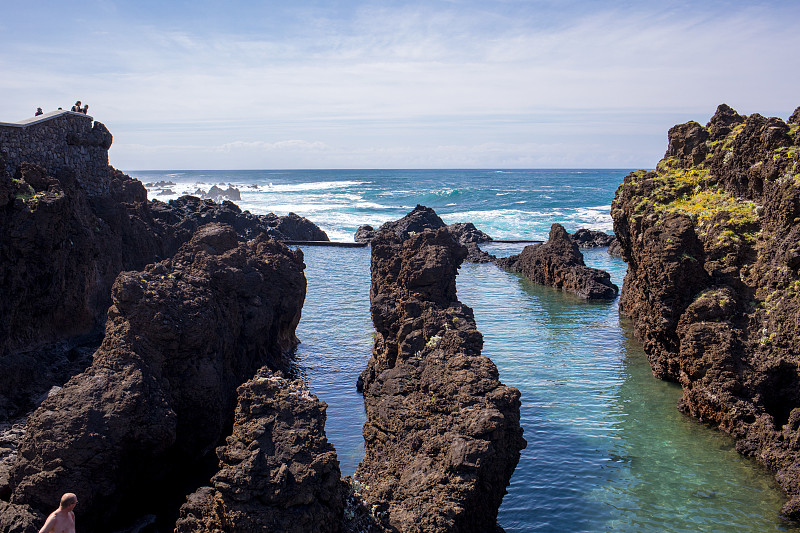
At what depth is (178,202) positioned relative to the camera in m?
39.5

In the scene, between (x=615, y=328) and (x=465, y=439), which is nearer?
(x=465, y=439)

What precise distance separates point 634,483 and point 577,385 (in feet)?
16.3

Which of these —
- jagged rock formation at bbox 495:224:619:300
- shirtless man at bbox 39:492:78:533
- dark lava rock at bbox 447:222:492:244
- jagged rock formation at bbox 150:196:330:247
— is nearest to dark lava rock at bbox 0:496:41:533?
shirtless man at bbox 39:492:78:533

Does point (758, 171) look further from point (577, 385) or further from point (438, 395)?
point (438, 395)

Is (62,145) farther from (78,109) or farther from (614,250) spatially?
(614,250)

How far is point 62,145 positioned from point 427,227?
27837mm

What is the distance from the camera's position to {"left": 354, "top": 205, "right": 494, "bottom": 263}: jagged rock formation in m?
39.0

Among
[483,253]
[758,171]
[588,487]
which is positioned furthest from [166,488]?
[483,253]

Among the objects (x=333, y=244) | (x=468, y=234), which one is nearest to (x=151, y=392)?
(x=333, y=244)

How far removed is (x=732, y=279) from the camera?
13.4 meters

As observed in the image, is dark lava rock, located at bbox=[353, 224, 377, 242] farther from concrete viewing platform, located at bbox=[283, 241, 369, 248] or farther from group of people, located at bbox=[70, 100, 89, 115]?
group of people, located at bbox=[70, 100, 89, 115]

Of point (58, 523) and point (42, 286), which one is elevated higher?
point (42, 286)

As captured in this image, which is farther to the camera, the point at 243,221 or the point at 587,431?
the point at 243,221

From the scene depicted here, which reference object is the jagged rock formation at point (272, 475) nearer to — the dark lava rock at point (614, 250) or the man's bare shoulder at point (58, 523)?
the man's bare shoulder at point (58, 523)
